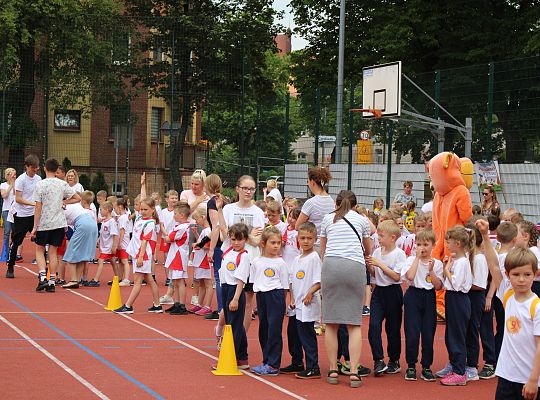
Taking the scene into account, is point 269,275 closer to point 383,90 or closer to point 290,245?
point 290,245

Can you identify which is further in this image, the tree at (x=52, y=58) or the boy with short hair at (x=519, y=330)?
the tree at (x=52, y=58)

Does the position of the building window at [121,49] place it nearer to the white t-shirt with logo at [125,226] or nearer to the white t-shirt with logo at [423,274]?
the white t-shirt with logo at [125,226]

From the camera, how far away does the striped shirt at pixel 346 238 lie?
9.08 meters

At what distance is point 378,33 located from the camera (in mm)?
34781

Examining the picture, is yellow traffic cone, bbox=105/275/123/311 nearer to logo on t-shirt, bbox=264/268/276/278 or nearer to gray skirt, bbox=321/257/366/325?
logo on t-shirt, bbox=264/268/276/278

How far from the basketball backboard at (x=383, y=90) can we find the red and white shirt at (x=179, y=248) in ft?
33.8

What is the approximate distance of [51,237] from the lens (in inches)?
628

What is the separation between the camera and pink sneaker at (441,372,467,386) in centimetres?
921

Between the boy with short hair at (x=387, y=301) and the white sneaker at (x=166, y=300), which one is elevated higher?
the boy with short hair at (x=387, y=301)

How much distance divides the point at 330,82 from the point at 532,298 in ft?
105

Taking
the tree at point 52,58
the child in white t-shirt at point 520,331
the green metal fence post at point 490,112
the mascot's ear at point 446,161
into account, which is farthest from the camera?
the tree at point 52,58

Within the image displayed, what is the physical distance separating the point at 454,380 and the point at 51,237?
8722 millimetres

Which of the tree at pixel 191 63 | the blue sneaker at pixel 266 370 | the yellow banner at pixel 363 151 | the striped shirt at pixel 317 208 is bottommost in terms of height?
the blue sneaker at pixel 266 370

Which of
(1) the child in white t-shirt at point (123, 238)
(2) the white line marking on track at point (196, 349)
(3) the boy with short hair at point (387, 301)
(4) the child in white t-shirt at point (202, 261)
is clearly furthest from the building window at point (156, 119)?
(3) the boy with short hair at point (387, 301)
